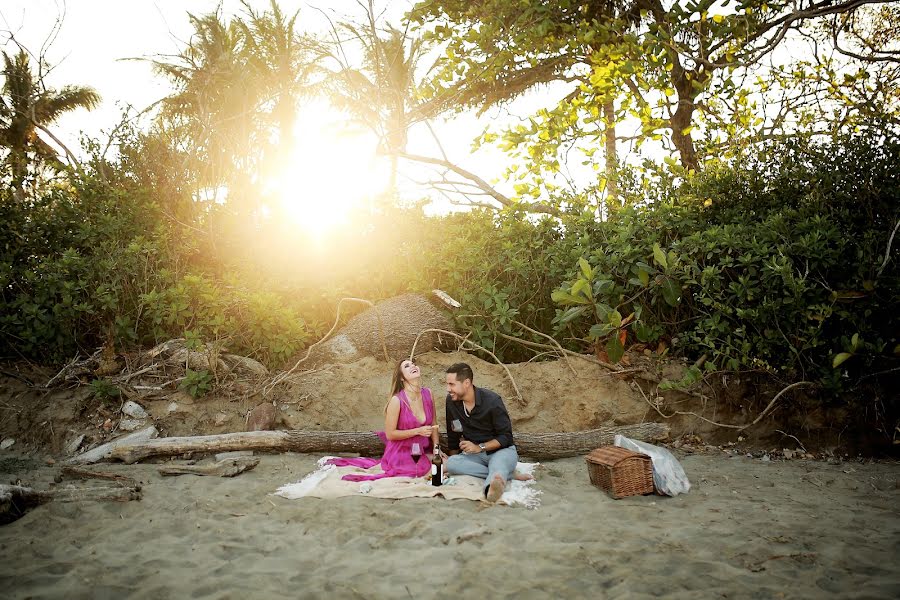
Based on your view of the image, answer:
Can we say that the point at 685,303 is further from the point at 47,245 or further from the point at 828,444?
the point at 47,245

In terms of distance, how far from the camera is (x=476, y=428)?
533 centimetres

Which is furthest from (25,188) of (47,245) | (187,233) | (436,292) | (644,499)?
(644,499)

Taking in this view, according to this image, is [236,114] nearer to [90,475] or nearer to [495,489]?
[90,475]

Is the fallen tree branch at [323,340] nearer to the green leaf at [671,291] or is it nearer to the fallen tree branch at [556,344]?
the fallen tree branch at [556,344]

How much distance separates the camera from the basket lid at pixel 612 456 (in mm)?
4414

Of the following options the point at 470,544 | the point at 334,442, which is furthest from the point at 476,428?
the point at 470,544

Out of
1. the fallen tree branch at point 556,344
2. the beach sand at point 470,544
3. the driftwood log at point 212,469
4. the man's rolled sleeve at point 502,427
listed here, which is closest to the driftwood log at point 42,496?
the beach sand at point 470,544

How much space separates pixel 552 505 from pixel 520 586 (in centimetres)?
142

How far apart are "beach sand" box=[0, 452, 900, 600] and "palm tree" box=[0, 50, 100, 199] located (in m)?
5.95

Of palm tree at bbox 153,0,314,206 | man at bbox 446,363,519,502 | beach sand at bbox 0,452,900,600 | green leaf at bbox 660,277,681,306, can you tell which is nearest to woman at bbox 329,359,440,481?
man at bbox 446,363,519,502

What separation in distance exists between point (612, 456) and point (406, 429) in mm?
2015

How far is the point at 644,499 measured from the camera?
14.2 feet

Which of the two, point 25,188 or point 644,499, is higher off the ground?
point 25,188

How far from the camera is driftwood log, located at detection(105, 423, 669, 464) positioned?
5.69m
